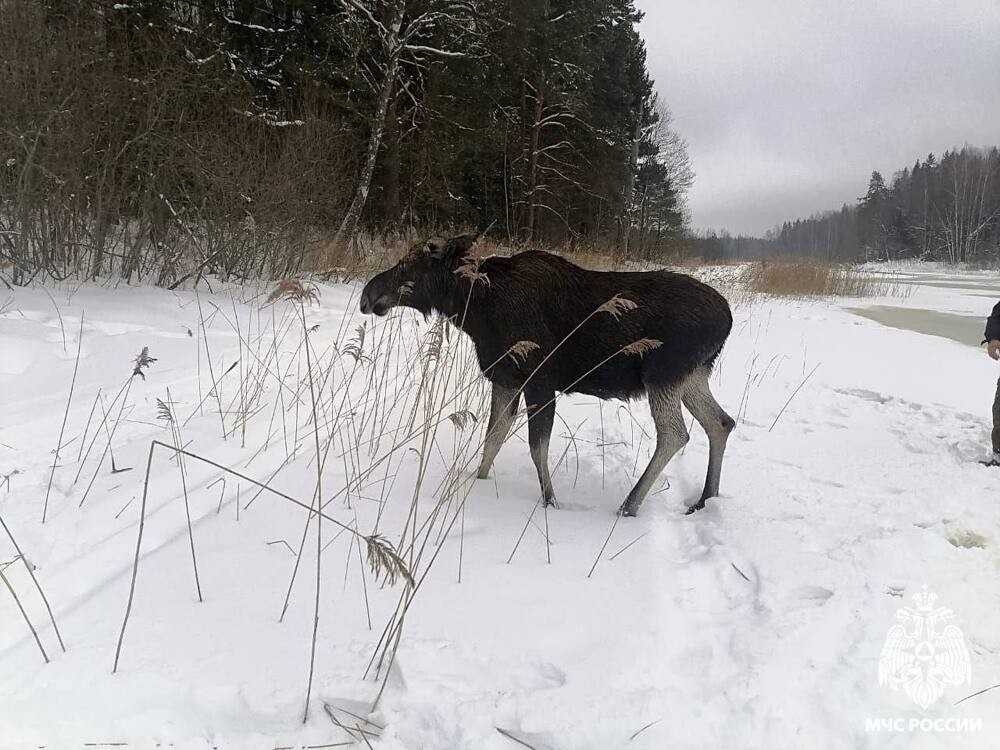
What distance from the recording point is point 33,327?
14.3 feet

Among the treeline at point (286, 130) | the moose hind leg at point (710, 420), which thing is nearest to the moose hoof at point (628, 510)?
the moose hind leg at point (710, 420)

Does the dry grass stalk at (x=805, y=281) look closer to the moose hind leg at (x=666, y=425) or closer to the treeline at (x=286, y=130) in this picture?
the treeline at (x=286, y=130)

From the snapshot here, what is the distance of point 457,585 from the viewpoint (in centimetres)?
196

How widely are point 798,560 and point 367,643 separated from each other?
1.78m

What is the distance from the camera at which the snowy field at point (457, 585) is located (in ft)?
4.46

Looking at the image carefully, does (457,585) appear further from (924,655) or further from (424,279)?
(424,279)

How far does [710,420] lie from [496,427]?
130cm

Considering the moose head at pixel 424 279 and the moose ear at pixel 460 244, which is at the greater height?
the moose ear at pixel 460 244

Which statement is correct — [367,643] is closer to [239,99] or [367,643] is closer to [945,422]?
[945,422]

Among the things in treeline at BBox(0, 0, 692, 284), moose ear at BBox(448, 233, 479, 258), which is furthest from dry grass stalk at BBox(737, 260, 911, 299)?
moose ear at BBox(448, 233, 479, 258)

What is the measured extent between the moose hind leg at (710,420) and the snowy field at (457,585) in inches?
5.4

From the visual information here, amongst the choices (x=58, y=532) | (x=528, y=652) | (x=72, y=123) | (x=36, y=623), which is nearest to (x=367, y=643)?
(x=528, y=652)

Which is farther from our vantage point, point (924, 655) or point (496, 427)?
point (496, 427)

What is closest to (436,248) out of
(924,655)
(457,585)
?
A: (457,585)
